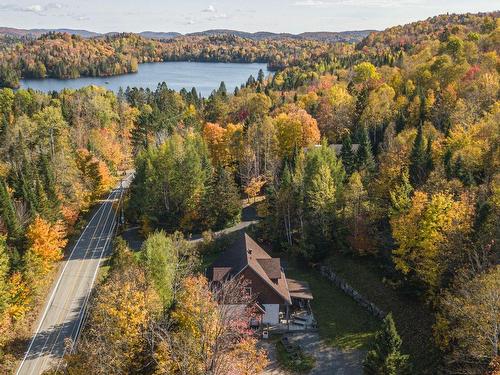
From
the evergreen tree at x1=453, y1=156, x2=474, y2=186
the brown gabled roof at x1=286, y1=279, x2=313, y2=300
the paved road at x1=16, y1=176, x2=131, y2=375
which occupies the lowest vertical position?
the paved road at x1=16, y1=176, x2=131, y2=375

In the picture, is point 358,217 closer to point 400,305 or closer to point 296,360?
point 400,305

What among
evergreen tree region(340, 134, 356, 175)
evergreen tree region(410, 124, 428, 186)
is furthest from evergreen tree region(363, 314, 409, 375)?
evergreen tree region(340, 134, 356, 175)

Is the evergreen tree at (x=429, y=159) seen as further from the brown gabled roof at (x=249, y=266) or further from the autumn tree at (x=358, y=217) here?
the brown gabled roof at (x=249, y=266)

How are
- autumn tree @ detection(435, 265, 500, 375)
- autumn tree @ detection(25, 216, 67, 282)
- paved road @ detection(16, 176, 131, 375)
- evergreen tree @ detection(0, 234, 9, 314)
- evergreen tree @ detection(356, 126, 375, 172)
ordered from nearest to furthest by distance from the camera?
1. autumn tree @ detection(435, 265, 500, 375)
2. paved road @ detection(16, 176, 131, 375)
3. evergreen tree @ detection(0, 234, 9, 314)
4. autumn tree @ detection(25, 216, 67, 282)
5. evergreen tree @ detection(356, 126, 375, 172)

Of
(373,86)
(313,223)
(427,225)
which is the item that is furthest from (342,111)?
(427,225)

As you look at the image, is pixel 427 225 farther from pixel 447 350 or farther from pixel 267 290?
pixel 267 290

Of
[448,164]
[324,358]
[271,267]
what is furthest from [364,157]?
[324,358]

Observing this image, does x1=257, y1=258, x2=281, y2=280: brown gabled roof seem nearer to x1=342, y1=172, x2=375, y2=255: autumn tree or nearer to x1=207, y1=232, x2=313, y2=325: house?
x1=207, y1=232, x2=313, y2=325: house
